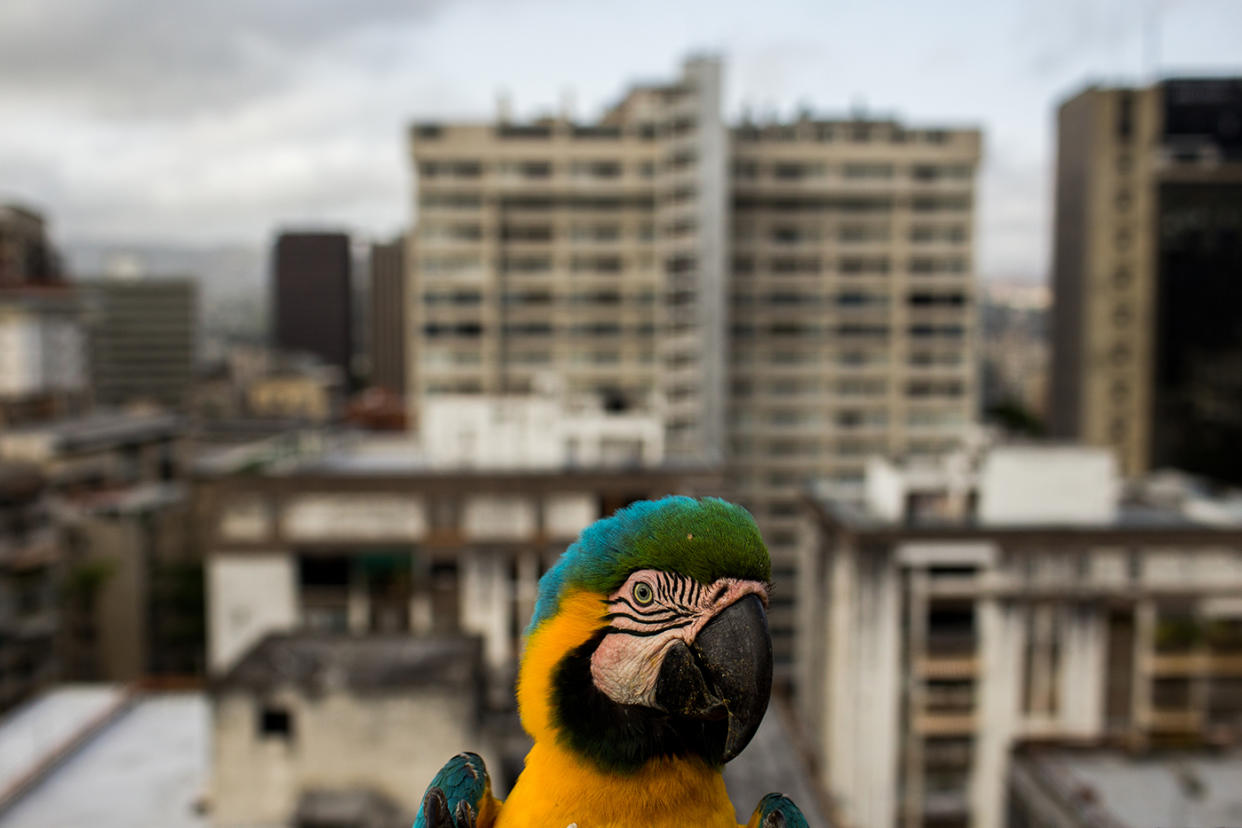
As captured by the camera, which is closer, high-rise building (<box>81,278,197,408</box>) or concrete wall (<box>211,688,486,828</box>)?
concrete wall (<box>211,688,486,828</box>)

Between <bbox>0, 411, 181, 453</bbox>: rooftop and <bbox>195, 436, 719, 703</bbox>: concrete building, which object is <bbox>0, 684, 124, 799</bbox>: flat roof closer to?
<bbox>195, 436, 719, 703</bbox>: concrete building

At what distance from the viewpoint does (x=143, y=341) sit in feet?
376

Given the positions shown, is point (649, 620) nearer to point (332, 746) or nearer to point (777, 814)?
point (777, 814)

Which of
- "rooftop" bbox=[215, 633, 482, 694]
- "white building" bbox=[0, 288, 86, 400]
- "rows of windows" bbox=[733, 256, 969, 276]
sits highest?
"rows of windows" bbox=[733, 256, 969, 276]

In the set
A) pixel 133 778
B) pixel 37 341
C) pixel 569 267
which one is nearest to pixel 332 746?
pixel 133 778

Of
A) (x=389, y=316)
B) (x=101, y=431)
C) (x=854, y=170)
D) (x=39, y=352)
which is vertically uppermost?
(x=854, y=170)

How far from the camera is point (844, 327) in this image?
51.1 meters

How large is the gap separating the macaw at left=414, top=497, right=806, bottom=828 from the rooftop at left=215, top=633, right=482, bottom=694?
52.5 ft

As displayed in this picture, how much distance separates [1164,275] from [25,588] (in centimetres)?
7034

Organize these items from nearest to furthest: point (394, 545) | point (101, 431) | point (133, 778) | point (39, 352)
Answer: point (133, 778), point (394, 545), point (101, 431), point (39, 352)

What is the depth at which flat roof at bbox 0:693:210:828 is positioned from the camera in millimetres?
19531

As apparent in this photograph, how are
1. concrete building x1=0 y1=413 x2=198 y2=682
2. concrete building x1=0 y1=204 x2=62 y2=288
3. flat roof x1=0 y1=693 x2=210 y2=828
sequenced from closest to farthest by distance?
flat roof x1=0 y1=693 x2=210 y2=828 < concrete building x1=0 y1=413 x2=198 y2=682 < concrete building x1=0 y1=204 x2=62 y2=288

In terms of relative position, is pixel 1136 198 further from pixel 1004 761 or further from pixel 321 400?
pixel 321 400

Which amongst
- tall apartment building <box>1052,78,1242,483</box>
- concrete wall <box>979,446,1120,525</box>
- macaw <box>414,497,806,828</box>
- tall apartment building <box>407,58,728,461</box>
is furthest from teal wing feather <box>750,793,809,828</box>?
tall apartment building <box>1052,78,1242,483</box>
